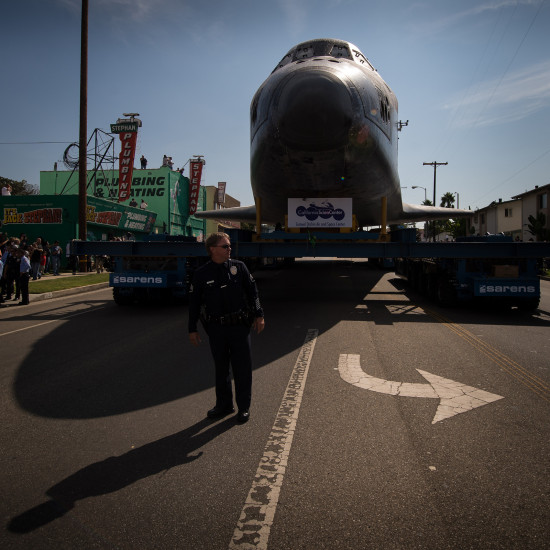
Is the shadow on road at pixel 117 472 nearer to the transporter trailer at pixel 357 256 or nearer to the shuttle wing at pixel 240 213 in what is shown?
the transporter trailer at pixel 357 256

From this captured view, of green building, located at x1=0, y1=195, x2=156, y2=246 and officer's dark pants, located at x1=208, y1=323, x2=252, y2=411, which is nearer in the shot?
officer's dark pants, located at x1=208, y1=323, x2=252, y2=411

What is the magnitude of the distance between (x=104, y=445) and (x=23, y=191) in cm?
6462

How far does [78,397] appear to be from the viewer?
4117mm

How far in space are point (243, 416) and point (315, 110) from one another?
4769mm

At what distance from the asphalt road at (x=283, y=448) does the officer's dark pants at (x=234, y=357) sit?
0.73 ft

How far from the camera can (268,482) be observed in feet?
8.60

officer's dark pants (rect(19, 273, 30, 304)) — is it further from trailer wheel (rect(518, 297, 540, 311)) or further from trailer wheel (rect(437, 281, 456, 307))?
trailer wheel (rect(518, 297, 540, 311))

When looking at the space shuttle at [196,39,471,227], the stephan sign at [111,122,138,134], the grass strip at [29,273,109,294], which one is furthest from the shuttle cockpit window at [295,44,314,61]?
the stephan sign at [111,122,138,134]

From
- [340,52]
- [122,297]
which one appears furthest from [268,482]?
[122,297]

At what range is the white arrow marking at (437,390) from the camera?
384 centimetres

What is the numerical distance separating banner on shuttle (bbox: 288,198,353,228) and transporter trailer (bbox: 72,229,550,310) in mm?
262

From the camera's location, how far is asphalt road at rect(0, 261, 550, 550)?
2186 mm

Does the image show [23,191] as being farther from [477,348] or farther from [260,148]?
[477,348]

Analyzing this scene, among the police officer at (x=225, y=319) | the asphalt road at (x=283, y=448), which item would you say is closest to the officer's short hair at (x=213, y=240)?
the police officer at (x=225, y=319)
